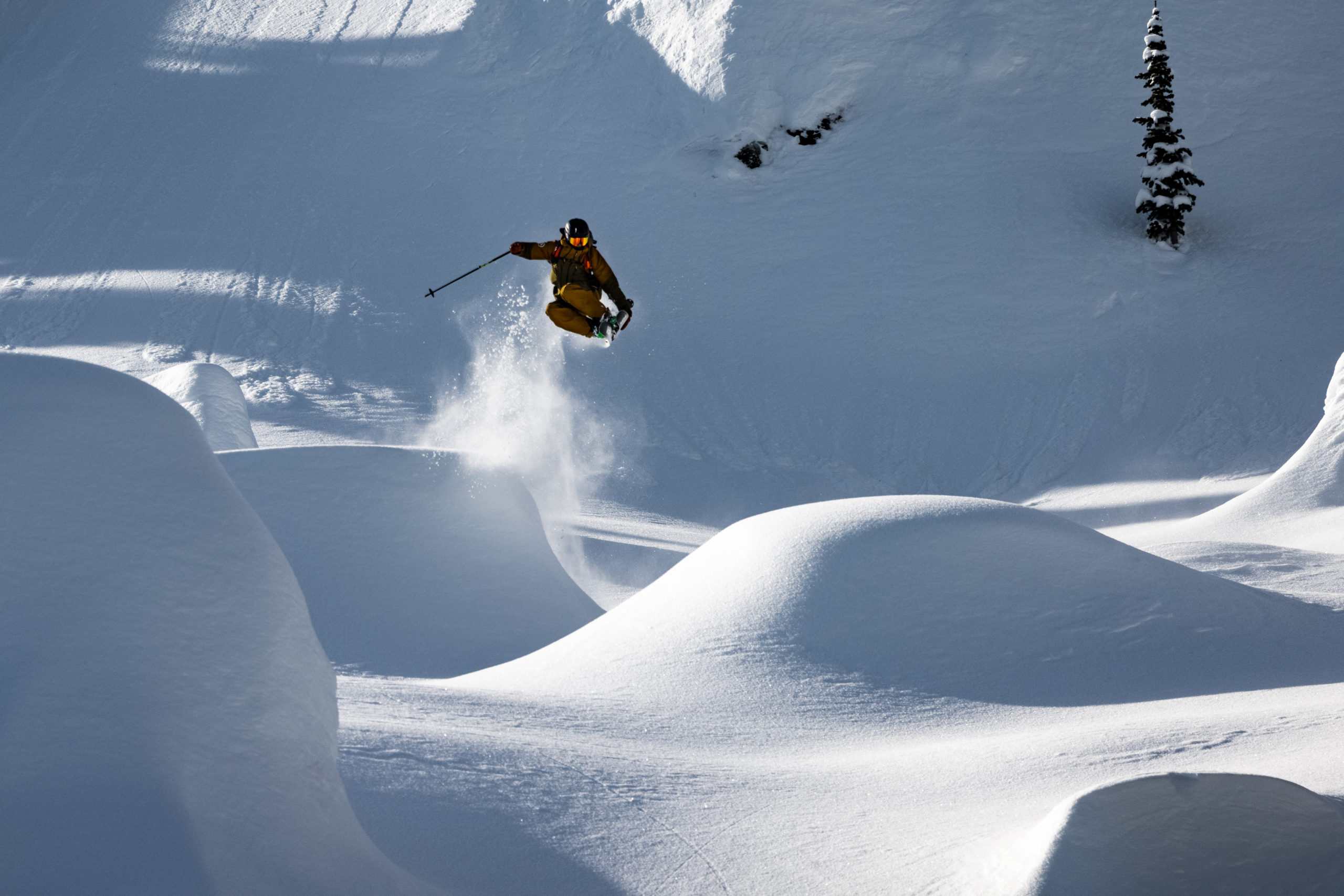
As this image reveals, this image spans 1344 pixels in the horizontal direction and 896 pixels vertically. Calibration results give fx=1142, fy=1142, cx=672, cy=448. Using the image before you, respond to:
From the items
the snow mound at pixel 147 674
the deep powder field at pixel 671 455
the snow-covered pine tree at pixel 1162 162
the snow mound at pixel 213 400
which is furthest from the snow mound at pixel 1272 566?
the snow-covered pine tree at pixel 1162 162

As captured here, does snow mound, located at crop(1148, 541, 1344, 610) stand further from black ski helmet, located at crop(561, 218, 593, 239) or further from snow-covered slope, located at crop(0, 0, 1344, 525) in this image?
snow-covered slope, located at crop(0, 0, 1344, 525)

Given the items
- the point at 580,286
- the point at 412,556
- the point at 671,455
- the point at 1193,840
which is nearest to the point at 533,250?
the point at 580,286

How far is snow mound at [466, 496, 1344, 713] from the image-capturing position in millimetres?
7656

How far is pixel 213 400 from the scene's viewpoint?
62.7ft

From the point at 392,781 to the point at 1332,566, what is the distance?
9595 millimetres

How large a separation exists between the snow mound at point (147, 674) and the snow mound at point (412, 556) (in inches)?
241

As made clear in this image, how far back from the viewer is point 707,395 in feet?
82.7

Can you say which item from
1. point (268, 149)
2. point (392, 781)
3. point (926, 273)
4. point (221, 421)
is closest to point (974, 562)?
point (392, 781)

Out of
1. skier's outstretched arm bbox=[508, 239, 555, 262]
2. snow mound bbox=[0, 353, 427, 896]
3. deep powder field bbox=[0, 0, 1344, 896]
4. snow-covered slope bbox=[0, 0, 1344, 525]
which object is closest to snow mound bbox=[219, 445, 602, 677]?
deep powder field bbox=[0, 0, 1344, 896]

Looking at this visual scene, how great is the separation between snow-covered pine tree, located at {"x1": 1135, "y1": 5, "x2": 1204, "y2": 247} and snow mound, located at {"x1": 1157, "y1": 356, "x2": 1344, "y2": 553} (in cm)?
1374

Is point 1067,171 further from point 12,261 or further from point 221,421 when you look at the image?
point 12,261

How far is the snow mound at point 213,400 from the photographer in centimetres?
1830

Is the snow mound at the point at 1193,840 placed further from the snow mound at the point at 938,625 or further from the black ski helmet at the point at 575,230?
the black ski helmet at the point at 575,230

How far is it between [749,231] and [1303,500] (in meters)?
18.2
